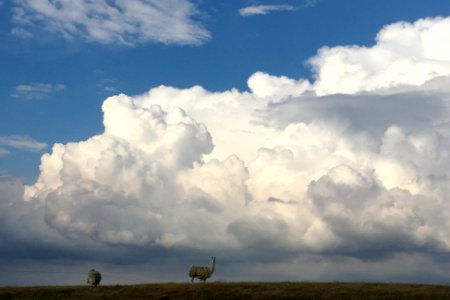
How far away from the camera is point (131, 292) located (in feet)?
206

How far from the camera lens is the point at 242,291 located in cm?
6172

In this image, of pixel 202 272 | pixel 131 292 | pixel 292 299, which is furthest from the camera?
pixel 202 272

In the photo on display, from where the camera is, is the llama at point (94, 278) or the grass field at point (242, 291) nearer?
the grass field at point (242, 291)

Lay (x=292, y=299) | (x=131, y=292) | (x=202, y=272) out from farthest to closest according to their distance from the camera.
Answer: (x=202, y=272) → (x=131, y=292) → (x=292, y=299)

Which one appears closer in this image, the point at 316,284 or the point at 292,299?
the point at 292,299

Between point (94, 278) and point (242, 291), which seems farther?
point (94, 278)

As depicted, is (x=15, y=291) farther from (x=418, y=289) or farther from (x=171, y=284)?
(x=418, y=289)

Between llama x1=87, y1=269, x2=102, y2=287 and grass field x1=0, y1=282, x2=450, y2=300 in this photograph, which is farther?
llama x1=87, y1=269, x2=102, y2=287

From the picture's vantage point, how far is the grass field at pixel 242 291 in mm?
59562

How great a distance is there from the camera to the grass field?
195 ft

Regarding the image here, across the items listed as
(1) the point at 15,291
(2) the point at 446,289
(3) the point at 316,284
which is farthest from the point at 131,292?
(2) the point at 446,289

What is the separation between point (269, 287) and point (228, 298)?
227 inches

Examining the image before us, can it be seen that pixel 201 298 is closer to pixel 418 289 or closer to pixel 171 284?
pixel 171 284

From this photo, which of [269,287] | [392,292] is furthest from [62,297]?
[392,292]
